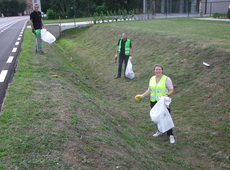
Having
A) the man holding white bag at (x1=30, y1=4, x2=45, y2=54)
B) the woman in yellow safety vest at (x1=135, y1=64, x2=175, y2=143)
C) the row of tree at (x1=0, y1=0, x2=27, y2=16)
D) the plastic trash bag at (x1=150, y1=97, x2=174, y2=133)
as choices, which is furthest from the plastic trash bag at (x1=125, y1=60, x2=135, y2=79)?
the row of tree at (x1=0, y1=0, x2=27, y2=16)

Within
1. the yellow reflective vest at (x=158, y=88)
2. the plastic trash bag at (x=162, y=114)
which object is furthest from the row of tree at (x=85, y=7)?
the plastic trash bag at (x=162, y=114)

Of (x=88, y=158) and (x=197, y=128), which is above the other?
(x=88, y=158)

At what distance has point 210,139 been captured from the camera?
6262 mm

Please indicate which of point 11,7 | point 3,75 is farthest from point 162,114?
point 11,7

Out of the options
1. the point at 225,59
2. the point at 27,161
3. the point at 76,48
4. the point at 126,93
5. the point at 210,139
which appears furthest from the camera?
the point at 76,48

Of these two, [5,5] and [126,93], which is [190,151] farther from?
[5,5]

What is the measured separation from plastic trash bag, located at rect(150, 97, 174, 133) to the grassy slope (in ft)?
1.72

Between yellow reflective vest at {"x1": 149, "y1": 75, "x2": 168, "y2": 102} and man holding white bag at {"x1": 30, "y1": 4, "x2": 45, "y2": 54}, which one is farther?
man holding white bag at {"x1": 30, "y1": 4, "x2": 45, "y2": 54}

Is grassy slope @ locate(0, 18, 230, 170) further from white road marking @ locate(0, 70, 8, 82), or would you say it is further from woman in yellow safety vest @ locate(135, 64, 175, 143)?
woman in yellow safety vest @ locate(135, 64, 175, 143)

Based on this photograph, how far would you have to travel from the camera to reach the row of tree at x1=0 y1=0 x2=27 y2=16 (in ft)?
270

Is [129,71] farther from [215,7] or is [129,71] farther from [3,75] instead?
[215,7]

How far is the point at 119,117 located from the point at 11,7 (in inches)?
3533

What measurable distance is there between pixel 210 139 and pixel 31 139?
4.35m

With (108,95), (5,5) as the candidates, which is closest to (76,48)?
(108,95)
